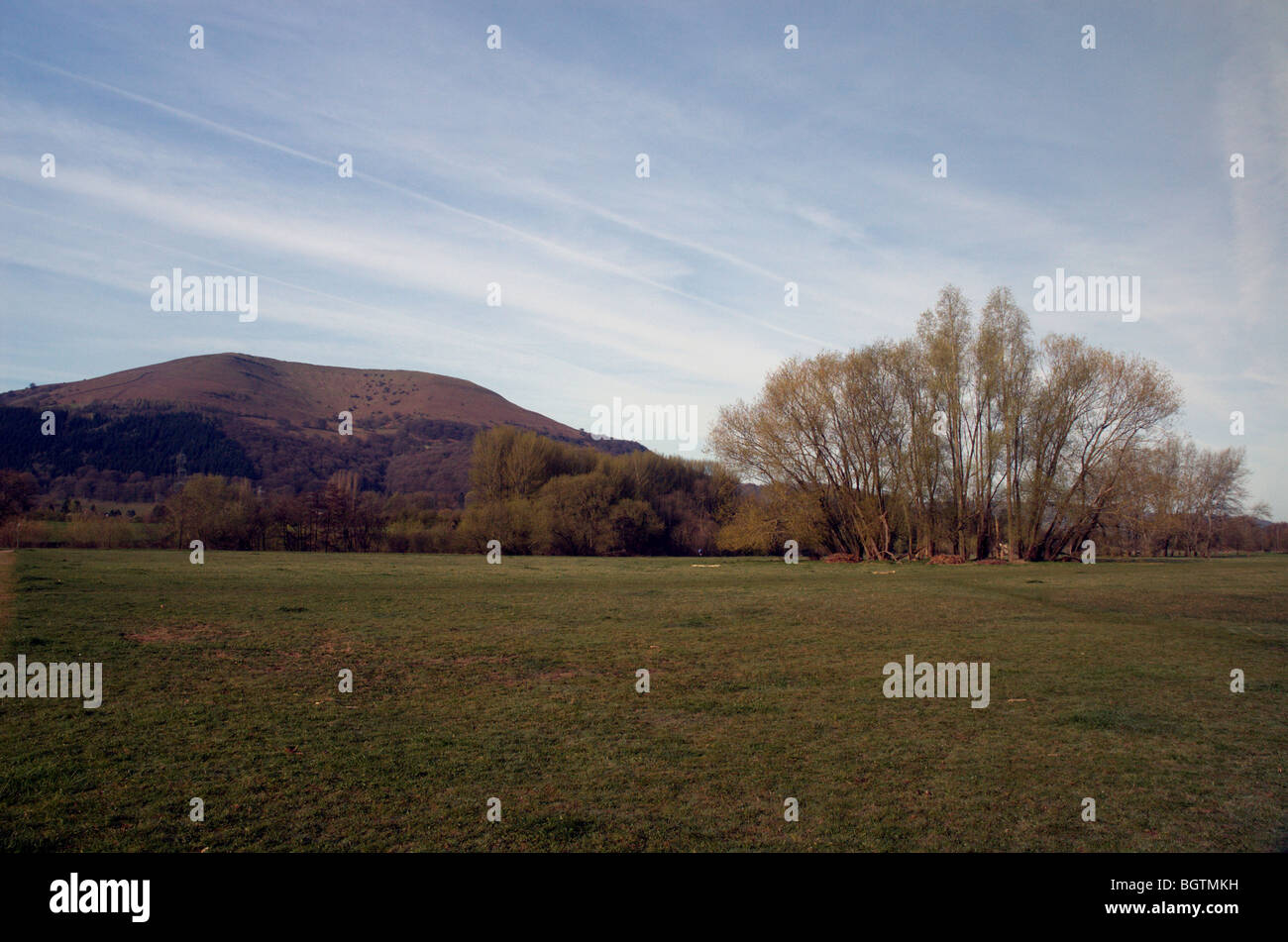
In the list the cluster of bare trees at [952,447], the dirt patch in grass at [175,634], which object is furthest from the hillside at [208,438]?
the dirt patch in grass at [175,634]

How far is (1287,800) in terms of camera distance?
21.7 feet

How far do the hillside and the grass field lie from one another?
8123cm

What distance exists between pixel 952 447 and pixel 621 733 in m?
44.9

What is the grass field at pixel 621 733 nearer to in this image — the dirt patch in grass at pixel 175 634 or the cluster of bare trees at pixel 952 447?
the dirt patch in grass at pixel 175 634

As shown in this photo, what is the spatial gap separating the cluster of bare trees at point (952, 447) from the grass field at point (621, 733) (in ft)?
95.4

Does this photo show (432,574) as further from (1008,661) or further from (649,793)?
(649,793)

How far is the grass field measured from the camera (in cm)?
585

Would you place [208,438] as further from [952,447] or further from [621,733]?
[621,733]

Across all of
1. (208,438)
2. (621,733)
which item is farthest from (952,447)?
(208,438)

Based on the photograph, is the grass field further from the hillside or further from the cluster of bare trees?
the hillside

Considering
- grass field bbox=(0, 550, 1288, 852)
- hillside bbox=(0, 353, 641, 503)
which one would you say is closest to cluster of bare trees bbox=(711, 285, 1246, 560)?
grass field bbox=(0, 550, 1288, 852)

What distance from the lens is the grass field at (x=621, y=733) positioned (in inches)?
230

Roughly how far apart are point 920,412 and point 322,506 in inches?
1826

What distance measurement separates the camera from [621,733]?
8.70 m
